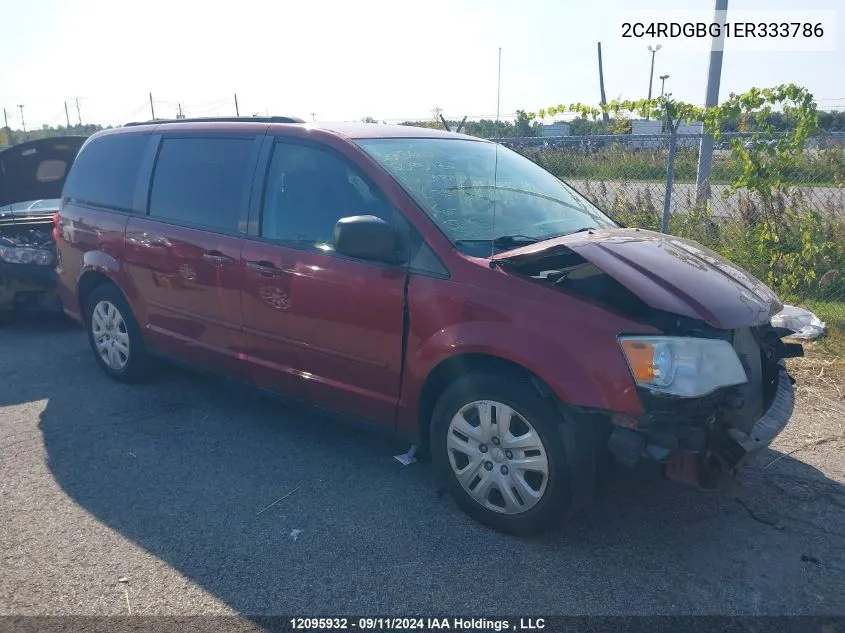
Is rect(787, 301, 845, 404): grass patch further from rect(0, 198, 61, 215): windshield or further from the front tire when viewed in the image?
rect(0, 198, 61, 215): windshield

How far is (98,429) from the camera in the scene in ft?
15.2

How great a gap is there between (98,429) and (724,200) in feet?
21.0

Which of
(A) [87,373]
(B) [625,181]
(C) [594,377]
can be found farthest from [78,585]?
(B) [625,181]

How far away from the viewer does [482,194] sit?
13.3ft

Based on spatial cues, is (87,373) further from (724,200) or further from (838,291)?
(838,291)

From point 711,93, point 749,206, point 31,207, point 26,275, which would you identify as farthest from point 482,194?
point 31,207

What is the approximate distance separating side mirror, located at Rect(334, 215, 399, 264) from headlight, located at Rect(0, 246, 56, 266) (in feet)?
15.6

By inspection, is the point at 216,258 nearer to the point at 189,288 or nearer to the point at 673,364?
the point at 189,288

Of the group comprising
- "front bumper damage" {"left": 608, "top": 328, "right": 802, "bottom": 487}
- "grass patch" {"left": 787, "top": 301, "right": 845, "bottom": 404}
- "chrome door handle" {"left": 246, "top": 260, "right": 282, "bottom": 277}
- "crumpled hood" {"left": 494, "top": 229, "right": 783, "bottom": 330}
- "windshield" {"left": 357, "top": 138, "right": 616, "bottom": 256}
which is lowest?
"grass patch" {"left": 787, "top": 301, "right": 845, "bottom": 404}

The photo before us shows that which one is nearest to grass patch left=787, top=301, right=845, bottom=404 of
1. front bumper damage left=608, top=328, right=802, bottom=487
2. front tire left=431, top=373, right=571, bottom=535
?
front bumper damage left=608, top=328, right=802, bottom=487

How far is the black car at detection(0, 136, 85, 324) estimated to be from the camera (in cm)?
695

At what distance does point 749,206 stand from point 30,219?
7.62 m

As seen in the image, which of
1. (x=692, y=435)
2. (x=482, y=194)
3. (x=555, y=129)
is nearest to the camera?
(x=692, y=435)

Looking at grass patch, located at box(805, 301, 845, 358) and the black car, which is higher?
the black car
